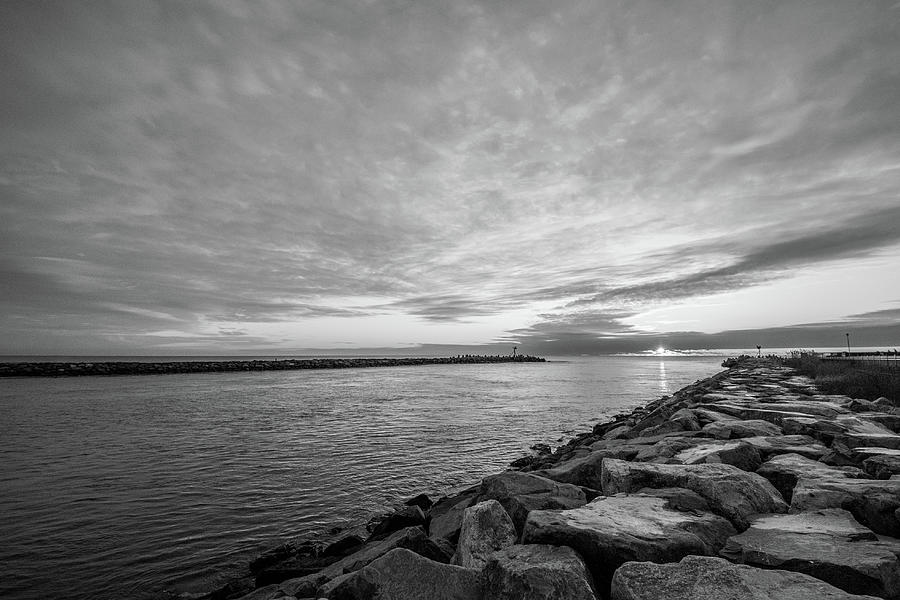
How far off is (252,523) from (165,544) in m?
1.20

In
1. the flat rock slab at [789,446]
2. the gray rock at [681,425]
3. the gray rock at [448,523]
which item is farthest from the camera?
the gray rock at [681,425]

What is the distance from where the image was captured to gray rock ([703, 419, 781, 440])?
6.99m

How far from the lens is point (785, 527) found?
3396 mm

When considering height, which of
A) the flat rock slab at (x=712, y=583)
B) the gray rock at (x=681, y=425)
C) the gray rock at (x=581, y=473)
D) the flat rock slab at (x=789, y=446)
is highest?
the flat rock slab at (x=712, y=583)

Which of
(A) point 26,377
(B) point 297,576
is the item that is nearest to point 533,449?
(B) point 297,576

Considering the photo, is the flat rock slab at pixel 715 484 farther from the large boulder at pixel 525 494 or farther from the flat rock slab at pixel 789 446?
the flat rock slab at pixel 789 446

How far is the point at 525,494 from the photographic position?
466 cm

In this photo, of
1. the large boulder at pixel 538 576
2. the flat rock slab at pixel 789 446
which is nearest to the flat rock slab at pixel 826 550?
the large boulder at pixel 538 576

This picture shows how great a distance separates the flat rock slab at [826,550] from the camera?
2.58 meters

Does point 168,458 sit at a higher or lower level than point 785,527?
lower

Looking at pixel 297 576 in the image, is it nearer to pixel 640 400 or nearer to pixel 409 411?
pixel 409 411

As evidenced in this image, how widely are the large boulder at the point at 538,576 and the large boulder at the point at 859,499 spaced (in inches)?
102

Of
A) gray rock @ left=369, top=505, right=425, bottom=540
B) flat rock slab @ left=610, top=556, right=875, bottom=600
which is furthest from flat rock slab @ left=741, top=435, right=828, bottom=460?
gray rock @ left=369, top=505, right=425, bottom=540

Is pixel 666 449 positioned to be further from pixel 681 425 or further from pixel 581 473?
pixel 681 425
